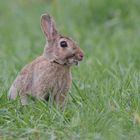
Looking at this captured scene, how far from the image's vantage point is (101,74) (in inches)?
350

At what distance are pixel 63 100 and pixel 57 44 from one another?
0.55 meters

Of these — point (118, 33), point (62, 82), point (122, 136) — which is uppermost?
point (118, 33)

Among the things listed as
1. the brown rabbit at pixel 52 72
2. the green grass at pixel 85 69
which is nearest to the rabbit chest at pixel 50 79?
the brown rabbit at pixel 52 72

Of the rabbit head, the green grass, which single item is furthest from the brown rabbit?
the green grass

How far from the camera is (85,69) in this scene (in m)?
9.35

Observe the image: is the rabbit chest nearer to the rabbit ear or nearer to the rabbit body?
the rabbit body

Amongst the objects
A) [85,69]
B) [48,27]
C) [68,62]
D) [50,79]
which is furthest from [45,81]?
[85,69]

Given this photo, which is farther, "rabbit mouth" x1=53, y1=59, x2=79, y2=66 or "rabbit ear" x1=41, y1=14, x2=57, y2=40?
"rabbit ear" x1=41, y1=14, x2=57, y2=40

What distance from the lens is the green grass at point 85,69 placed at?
658 centimetres

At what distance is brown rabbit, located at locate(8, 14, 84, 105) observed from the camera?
7414 millimetres

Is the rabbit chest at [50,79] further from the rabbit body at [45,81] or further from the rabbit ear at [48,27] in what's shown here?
the rabbit ear at [48,27]

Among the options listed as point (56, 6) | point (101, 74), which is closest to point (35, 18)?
point (56, 6)

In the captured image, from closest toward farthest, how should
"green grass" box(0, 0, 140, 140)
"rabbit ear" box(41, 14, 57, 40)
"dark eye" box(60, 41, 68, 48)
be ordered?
1. "green grass" box(0, 0, 140, 140)
2. "dark eye" box(60, 41, 68, 48)
3. "rabbit ear" box(41, 14, 57, 40)

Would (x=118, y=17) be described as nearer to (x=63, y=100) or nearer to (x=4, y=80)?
(x=4, y=80)
